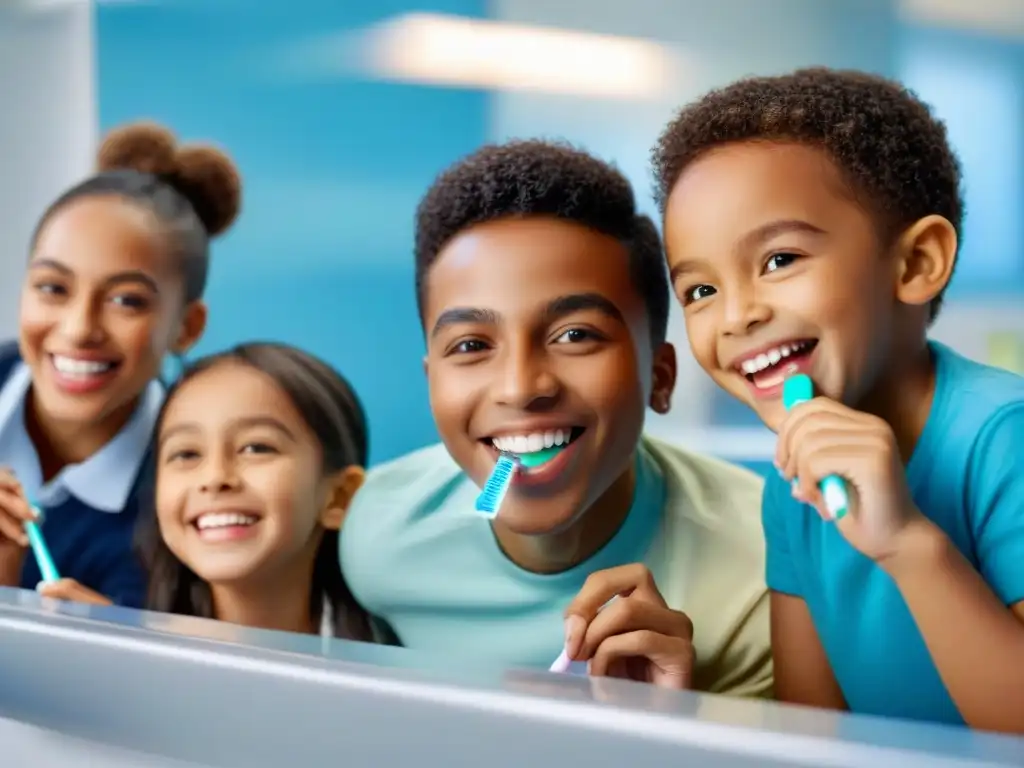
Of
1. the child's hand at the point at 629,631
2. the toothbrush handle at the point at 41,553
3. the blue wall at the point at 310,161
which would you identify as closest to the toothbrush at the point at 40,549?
the toothbrush handle at the point at 41,553

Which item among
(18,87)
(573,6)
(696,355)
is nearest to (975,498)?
(696,355)

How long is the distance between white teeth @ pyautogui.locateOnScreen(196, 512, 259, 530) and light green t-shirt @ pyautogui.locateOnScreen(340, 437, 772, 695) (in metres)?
0.10

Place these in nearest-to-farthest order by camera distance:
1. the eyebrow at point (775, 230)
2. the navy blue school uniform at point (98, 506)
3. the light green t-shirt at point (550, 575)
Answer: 1. the eyebrow at point (775, 230)
2. the light green t-shirt at point (550, 575)
3. the navy blue school uniform at point (98, 506)

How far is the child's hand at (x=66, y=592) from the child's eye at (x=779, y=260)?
66 cm

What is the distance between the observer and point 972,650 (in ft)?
2.05

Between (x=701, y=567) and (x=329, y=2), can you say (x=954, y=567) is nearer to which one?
(x=701, y=567)

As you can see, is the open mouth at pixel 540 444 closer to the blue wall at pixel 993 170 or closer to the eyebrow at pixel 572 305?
the eyebrow at pixel 572 305

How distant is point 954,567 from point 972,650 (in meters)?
0.05

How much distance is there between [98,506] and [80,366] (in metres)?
0.13

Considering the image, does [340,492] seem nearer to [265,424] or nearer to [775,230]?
[265,424]

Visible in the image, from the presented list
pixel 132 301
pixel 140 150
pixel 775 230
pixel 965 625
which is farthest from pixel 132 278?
pixel 965 625

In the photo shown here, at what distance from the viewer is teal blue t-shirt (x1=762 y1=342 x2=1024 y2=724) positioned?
0.66m

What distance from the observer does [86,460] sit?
120 cm

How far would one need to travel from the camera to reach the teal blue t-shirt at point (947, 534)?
66 centimetres
